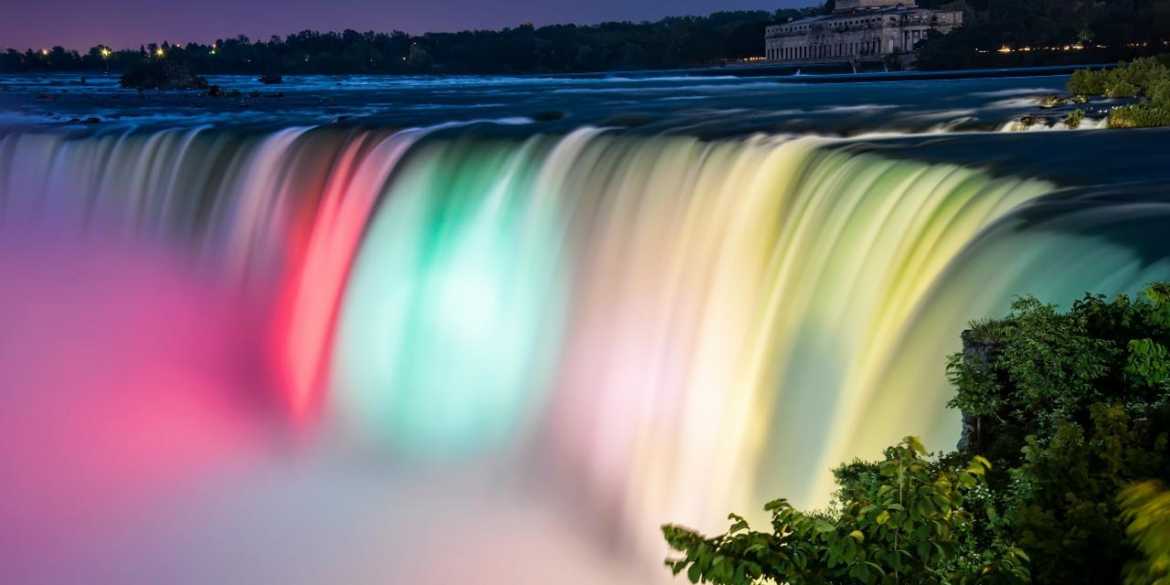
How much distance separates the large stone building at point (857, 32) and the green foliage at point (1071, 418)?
8918cm

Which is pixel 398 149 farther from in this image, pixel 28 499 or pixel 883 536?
pixel 883 536

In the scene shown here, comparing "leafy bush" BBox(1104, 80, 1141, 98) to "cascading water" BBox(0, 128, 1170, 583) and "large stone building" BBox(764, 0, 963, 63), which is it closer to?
"cascading water" BBox(0, 128, 1170, 583)

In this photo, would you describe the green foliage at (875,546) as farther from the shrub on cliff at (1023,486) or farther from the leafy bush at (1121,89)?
the leafy bush at (1121,89)

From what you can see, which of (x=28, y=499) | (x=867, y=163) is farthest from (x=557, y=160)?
(x=28, y=499)

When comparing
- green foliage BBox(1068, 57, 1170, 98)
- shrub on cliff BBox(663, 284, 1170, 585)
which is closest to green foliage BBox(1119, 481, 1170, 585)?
shrub on cliff BBox(663, 284, 1170, 585)

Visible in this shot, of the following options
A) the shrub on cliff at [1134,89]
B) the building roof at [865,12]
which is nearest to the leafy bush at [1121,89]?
the shrub on cliff at [1134,89]

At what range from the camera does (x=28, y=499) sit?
1495cm

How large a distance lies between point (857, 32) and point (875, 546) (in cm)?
11571

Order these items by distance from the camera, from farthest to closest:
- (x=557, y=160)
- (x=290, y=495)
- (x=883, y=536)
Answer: (x=557, y=160) → (x=290, y=495) → (x=883, y=536)

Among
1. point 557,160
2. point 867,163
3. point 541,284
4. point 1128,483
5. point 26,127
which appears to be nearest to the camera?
point 1128,483

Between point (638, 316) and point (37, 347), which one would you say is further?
point (37, 347)

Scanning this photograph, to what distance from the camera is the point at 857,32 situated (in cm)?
11538

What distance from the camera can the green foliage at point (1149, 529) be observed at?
4840mm

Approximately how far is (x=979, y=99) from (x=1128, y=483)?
24428 mm
